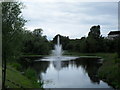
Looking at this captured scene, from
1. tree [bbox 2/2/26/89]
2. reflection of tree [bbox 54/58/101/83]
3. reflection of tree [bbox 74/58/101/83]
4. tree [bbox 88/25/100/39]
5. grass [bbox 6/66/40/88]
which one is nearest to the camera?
tree [bbox 2/2/26/89]

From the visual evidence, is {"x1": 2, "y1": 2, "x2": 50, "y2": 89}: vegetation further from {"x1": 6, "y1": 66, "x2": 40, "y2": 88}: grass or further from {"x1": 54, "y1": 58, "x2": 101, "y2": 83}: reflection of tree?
{"x1": 54, "y1": 58, "x2": 101, "y2": 83}: reflection of tree

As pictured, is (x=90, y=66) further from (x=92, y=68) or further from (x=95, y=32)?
(x=95, y=32)

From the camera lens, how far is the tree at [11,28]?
366 inches

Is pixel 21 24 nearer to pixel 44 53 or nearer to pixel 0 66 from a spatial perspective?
pixel 0 66

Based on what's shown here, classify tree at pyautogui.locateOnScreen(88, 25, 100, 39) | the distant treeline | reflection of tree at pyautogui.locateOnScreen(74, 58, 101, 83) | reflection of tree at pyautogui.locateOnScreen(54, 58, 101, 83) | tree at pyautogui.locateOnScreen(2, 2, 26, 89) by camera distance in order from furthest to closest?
tree at pyautogui.locateOnScreen(88, 25, 100, 39) < the distant treeline < reflection of tree at pyautogui.locateOnScreen(54, 58, 101, 83) < reflection of tree at pyautogui.locateOnScreen(74, 58, 101, 83) < tree at pyautogui.locateOnScreen(2, 2, 26, 89)

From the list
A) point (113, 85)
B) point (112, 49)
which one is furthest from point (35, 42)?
point (113, 85)

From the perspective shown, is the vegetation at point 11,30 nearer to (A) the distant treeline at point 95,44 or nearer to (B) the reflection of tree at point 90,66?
(B) the reflection of tree at point 90,66

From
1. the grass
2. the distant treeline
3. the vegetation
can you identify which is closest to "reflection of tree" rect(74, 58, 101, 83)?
the grass

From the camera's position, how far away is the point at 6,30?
30.3ft

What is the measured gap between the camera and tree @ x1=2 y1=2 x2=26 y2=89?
929 centimetres

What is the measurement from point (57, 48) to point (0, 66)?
3802cm

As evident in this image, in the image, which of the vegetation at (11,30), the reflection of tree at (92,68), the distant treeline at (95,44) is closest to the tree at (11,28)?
the vegetation at (11,30)

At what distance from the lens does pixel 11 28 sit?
9445 millimetres

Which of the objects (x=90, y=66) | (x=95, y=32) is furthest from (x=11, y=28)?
(x=95, y=32)
